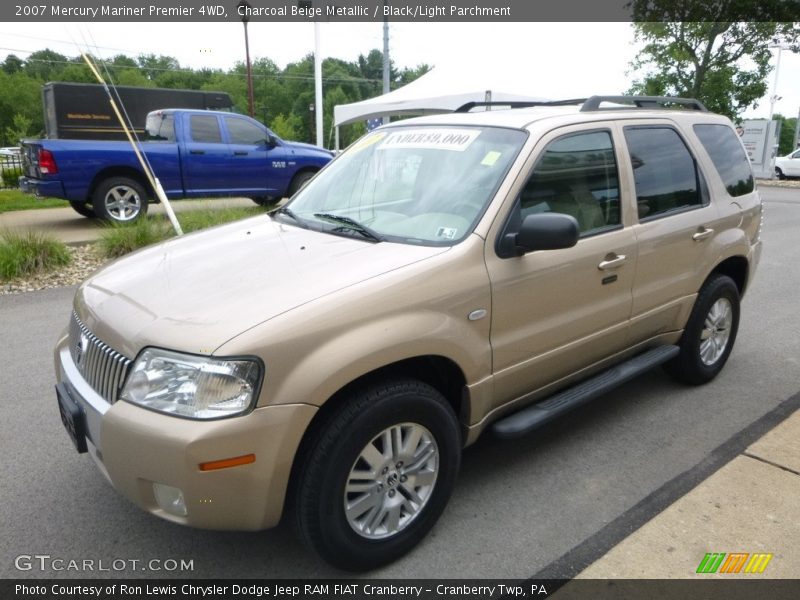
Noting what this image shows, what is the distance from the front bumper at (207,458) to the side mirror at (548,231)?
3.93ft

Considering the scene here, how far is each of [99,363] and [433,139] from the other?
197 cm

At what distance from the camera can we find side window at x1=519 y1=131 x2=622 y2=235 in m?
3.05

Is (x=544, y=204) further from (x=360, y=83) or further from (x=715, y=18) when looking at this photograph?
(x=360, y=83)

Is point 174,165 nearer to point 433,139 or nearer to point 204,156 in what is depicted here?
point 204,156

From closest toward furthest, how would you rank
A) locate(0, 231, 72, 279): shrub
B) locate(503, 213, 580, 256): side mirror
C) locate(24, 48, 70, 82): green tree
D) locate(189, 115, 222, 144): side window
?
locate(503, 213, 580, 256): side mirror
locate(0, 231, 72, 279): shrub
locate(189, 115, 222, 144): side window
locate(24, 48, 70, 82): green tree

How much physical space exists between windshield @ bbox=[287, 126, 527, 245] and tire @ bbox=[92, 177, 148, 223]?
7232 millimetres

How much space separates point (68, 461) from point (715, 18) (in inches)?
951

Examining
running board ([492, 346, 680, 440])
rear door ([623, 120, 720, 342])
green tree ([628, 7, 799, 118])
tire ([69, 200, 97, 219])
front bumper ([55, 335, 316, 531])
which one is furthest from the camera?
green tree ([628, 7, 799, 118])

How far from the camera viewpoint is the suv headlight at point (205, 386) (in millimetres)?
2098

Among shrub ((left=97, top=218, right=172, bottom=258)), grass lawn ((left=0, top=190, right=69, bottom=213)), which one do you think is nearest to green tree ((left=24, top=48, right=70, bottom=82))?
grass lawn ((left=0, top=190, right=69, bottom=213))

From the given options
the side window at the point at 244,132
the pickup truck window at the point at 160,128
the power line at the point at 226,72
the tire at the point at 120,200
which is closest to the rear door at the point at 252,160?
the side window at the point at 244,132

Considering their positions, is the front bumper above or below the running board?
above

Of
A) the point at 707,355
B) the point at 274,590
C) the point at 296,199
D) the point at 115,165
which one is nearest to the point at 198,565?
the point at 274,590

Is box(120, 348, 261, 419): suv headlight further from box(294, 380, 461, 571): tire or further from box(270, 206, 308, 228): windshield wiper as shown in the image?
box(270, 206, 308, 228): windshield wiper
